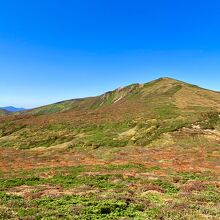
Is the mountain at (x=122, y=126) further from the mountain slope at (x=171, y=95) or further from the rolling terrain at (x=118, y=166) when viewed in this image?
the mountain slope at (x=171, y=95)

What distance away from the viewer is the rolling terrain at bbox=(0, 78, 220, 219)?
19859 millimetres

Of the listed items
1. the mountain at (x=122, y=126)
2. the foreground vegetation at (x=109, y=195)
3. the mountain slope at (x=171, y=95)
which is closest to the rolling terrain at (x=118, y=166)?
the foreground vegetation at (x=109, y=195)

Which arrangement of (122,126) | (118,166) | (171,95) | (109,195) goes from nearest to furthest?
(109,195) → (118,166) → (122,126) → (171,95)

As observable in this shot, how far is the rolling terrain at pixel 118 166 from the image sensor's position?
1986 centimetres

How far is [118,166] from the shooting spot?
41031mm

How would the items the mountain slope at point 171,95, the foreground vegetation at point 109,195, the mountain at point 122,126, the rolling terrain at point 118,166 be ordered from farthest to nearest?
the mountain slope at point 171,95, the mountain at point 122,126, the rolling terrain at point 118,166, the foreground vegetation at point 109,195

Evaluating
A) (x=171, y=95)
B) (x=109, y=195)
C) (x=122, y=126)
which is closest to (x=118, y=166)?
(x=109, y=195)

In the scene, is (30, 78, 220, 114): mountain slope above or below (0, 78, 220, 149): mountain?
above

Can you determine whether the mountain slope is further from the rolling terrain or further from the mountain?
the rolling terrain

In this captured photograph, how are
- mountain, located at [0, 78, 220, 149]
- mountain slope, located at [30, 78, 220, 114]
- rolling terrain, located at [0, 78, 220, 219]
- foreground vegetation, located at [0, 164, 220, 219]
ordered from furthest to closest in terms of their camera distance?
mountain slope, located at [30, 78, 220, 114] → mountain, located at [0, 78, 220, 149] → rolling terrain, located at [0, 78, 220, 219] → foreground vegetation, located at [0, 164, 220, 219]

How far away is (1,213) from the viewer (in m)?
18.2

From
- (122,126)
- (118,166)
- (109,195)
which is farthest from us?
(122,126)

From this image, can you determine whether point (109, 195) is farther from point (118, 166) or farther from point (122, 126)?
point (122, 126)

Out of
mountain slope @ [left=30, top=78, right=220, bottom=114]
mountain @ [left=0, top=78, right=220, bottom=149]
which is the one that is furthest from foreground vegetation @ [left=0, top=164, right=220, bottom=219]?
mountain slope @ [left=30, top=78, right=220, bottom=114]
